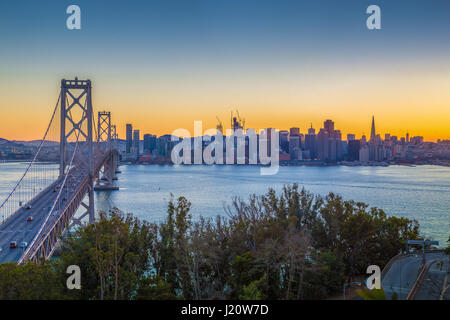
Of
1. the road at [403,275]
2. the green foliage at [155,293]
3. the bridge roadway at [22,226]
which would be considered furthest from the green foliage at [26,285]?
the road at [403,275]

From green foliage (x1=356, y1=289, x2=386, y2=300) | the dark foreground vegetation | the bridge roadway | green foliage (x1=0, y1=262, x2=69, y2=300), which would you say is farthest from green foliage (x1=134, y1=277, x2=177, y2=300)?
the bridge roadway

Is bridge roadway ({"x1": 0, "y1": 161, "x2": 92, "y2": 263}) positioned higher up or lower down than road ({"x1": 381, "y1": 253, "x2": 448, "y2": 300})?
higher up

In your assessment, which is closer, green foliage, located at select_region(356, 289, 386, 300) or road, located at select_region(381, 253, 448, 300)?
green foliage, located at select_region(356, 289, 386, 300)

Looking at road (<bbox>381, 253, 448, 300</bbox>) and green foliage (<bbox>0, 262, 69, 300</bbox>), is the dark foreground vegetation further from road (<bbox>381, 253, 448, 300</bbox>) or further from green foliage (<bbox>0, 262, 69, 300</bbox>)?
road (<bbox>381, 253, 448, 300</bbox>)

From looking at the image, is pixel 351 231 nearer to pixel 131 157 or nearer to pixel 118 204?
pixel 118 204

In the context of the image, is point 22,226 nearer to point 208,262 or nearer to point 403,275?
point 208,262
